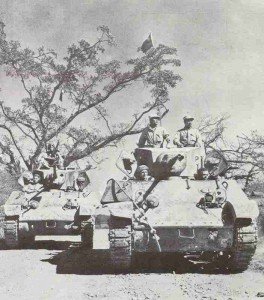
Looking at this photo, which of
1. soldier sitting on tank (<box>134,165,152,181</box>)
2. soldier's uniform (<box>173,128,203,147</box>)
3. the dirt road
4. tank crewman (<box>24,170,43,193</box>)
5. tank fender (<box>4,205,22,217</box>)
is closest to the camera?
the dirt road

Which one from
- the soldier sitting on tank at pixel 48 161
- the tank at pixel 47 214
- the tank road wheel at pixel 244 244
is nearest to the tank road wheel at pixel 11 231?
the tank at pixel 47 214

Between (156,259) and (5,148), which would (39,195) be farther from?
(5,148)

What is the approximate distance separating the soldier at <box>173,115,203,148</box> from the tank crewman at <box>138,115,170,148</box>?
227mm

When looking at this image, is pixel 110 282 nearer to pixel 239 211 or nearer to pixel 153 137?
pixel 239 211

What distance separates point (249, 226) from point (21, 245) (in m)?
6.28

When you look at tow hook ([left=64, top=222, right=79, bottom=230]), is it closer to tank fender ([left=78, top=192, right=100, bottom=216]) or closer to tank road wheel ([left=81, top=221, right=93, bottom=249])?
tank road wheel ([left=81, top=221, right=93, bottom=249])

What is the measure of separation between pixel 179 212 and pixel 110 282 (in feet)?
6.05

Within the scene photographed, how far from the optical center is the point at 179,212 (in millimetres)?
9242

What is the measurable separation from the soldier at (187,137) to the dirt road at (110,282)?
101 inches

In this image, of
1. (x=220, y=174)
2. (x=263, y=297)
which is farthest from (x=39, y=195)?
(x=263, y=297)

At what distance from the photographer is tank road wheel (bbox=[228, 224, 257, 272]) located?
27.8 ft

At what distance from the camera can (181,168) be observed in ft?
33.3

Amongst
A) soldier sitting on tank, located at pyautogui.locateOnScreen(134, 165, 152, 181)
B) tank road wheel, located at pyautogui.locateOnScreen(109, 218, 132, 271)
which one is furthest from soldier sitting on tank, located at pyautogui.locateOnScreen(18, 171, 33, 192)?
tank road wheel, located at pyautogui.locateOnScreen(109, 218, 132, 271)

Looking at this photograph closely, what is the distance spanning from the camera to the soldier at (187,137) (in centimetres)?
1136
